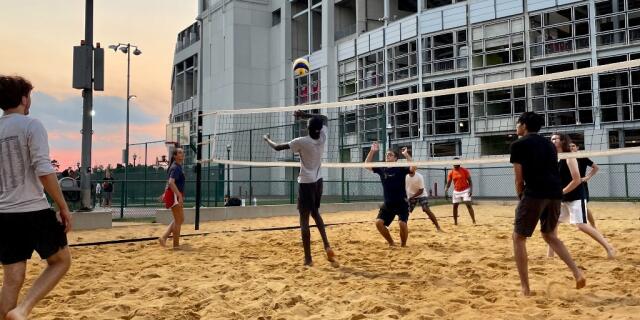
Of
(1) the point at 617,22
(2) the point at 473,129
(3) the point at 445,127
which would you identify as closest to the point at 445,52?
(3) the point at 445,127

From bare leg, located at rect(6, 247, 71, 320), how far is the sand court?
787 millimetres

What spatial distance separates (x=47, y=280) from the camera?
9.91 ft

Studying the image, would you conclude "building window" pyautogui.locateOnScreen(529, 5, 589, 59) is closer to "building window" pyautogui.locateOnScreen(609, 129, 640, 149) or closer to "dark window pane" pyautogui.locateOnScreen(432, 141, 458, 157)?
"building window" pyautogui.locateOnScreen(609, 129, 640, 149)

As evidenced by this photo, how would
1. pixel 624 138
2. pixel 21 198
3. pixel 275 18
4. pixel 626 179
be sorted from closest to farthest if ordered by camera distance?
pixel 21 198, pixel 626 179, pixel 624 138, pixel 275 18

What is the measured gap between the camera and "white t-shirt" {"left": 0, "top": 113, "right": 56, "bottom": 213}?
9.59ft

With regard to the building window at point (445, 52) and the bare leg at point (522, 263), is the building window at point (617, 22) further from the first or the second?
the bare leg at point (522, 263)

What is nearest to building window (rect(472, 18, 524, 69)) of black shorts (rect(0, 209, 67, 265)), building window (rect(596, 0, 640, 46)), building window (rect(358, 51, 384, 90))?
building window (rect(596, 0, 640, 46))

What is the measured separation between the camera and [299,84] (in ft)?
115

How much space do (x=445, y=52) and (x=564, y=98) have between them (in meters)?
6.76

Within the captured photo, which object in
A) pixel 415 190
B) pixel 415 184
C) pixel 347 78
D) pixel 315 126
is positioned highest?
pixel 347 78

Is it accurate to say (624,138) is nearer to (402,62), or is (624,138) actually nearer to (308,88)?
(402,62)

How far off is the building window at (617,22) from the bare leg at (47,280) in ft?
75.1

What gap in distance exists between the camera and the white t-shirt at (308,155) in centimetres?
582

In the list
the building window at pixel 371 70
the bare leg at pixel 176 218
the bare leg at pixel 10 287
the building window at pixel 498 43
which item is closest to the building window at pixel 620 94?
the building window at pixel 498 43
